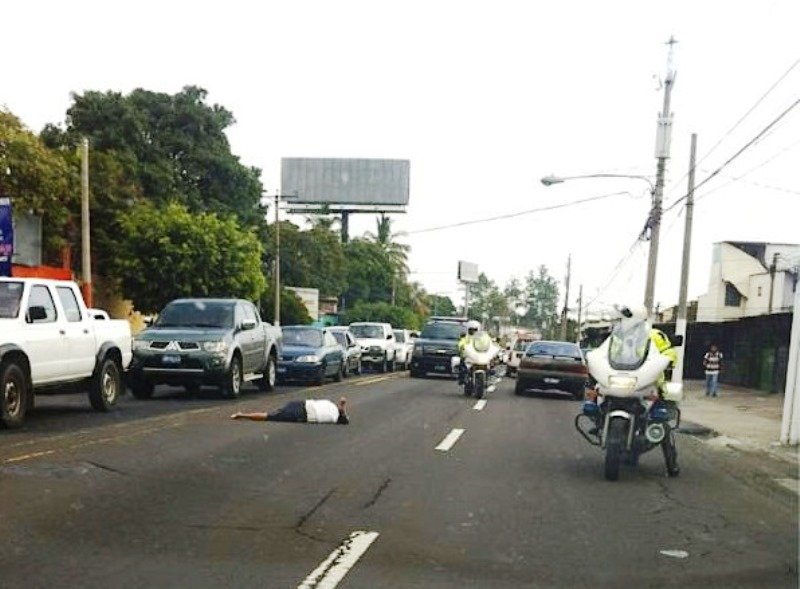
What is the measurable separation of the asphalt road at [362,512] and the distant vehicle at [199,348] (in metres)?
3.80

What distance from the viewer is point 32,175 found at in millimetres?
26125

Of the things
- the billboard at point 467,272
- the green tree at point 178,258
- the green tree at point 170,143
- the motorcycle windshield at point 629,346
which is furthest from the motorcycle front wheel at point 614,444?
the billboard at point 467,272

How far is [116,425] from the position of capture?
12.1m

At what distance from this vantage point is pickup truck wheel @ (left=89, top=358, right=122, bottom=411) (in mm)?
13648

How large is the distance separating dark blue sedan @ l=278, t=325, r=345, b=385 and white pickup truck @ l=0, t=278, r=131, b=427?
7.57 metres

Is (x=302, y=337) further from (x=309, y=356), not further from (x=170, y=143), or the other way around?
(x=170, y=143)

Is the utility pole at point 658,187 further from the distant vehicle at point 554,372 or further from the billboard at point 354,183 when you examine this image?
the billboard at point 354,183

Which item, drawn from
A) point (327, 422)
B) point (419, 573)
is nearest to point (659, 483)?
point (419, 573)

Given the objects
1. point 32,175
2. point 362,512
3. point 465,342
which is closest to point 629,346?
point 362,512

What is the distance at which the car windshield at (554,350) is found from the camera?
2302cm

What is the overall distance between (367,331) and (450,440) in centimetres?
2196

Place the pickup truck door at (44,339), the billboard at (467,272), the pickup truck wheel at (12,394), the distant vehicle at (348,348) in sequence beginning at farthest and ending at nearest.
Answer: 1. the billboard at (467,272)
2. the distant vehicle at (348,348)
3. the pickup truck door at (44,339)
4. the pickup truck wheel at (12,394)

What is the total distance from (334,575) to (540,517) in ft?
7.94

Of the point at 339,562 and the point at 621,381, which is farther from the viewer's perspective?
the point at 621,381
